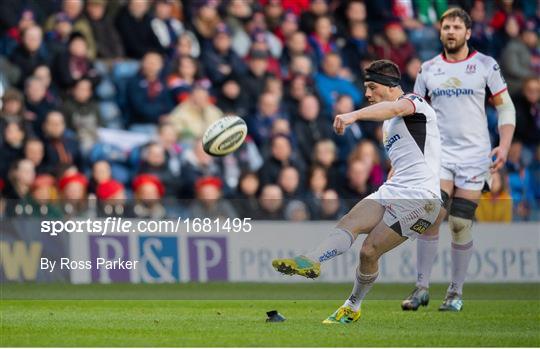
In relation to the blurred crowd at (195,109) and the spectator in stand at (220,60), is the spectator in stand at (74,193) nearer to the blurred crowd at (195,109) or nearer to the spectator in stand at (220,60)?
the blurred crowd at (195,109)

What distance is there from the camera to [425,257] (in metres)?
12.7

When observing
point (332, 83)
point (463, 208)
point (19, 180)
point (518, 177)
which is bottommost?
point (463, 208)

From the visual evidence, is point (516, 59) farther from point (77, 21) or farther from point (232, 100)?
point (77, 21)

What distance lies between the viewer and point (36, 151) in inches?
670

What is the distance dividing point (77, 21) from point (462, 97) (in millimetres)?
7642

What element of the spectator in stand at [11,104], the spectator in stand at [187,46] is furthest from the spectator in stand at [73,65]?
the spectator in stand at [187,46]

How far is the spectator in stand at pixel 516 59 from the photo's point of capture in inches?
881

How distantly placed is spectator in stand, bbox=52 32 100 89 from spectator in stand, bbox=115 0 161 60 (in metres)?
1.07

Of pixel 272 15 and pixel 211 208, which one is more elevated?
pixel 272 15

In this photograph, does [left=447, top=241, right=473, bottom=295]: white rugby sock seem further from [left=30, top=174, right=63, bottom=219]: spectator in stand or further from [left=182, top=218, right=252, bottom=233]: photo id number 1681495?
[left=30, top=174, right=63, bottom=219]: spectator in stand

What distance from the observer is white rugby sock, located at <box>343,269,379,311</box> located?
36.2 feet

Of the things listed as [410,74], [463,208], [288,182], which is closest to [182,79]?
[288,182]

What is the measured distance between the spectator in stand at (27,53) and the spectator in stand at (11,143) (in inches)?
40.0

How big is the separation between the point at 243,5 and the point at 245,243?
5185 mm
